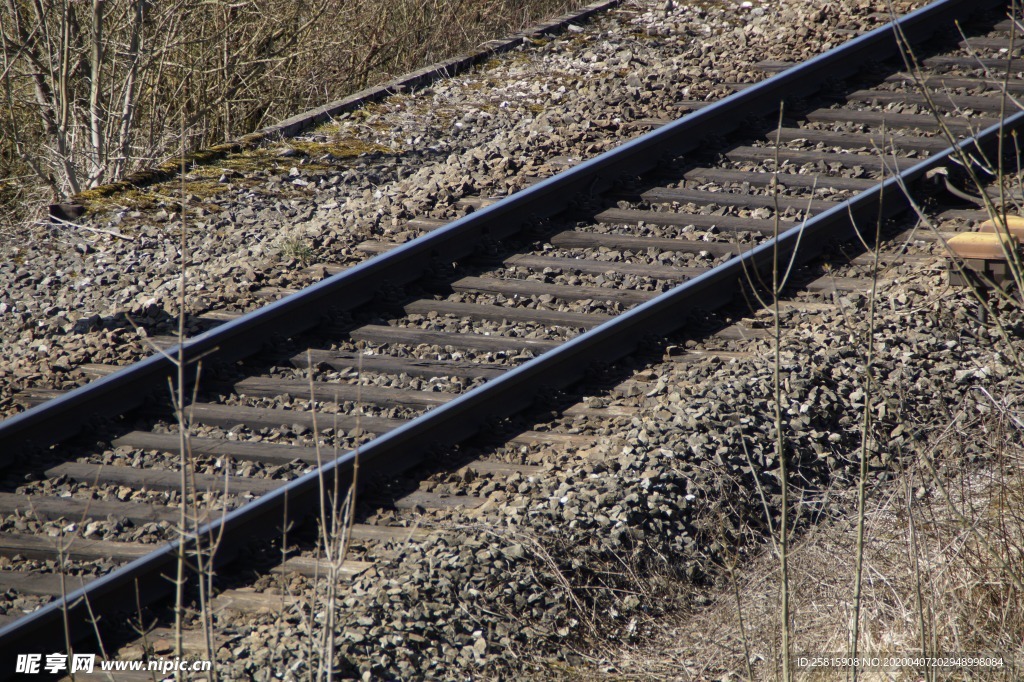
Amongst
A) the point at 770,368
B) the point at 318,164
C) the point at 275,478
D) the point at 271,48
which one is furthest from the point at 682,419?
the point at 271,48

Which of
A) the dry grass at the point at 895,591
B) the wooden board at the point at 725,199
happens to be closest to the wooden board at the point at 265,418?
the dry grass at the point at 895,591

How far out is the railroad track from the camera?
4480 mm

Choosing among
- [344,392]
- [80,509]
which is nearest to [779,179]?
[344,392]

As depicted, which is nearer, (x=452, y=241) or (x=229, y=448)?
(x=229, y=448)

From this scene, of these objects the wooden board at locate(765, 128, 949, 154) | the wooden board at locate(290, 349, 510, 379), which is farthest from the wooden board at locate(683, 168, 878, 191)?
the wooden board at locate(290, 349, 510, 379)

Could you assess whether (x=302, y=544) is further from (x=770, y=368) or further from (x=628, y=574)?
(x=770, y=368)

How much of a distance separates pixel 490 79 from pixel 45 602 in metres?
6.63

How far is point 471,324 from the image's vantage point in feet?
19.4

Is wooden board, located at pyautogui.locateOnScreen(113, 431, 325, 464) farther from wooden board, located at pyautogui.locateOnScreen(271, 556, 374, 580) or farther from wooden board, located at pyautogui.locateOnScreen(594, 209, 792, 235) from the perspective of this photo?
wooden board, located at pyautogui.locateOnScreen(594, 209, 792, 235)

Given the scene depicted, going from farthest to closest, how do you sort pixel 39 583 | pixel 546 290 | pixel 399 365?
pixel 546 290, pixel 399 365, pixel 39 583

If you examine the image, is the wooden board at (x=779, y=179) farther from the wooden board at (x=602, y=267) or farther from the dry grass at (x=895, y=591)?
the dry grass at (x=895, y=591)

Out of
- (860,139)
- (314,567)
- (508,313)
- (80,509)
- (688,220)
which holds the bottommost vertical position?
(314,567)

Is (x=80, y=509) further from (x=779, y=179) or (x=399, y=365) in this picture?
(x=779, y=179)

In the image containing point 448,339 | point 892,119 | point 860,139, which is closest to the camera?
point 448,339
